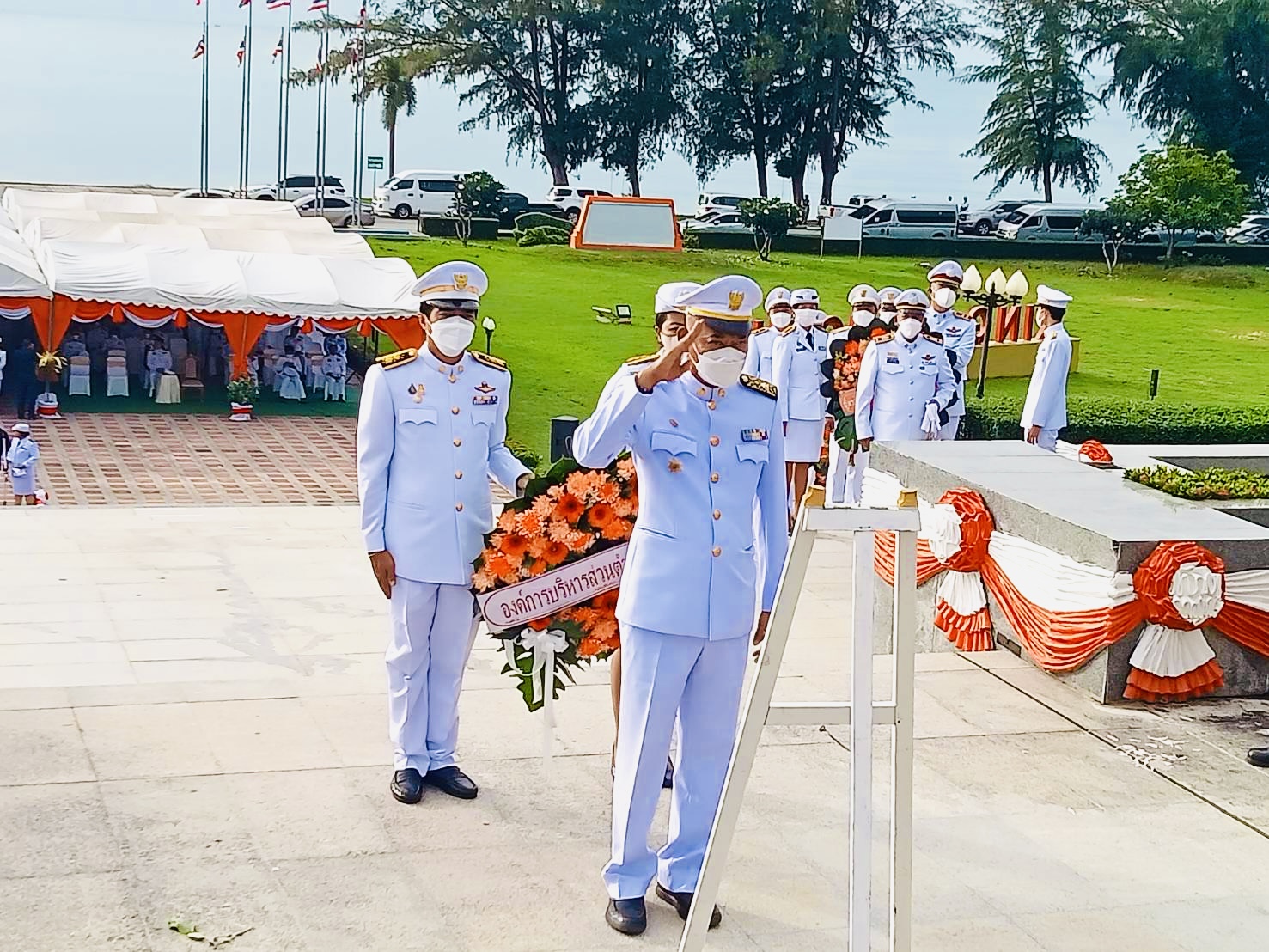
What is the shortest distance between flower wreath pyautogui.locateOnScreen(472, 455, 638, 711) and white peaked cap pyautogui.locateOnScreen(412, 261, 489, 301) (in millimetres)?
646

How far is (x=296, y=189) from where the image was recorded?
48406 millimetres

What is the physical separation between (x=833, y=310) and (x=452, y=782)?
24792mm

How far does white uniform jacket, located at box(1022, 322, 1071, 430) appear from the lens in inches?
466

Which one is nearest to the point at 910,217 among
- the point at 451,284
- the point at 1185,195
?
the point at 1185,195

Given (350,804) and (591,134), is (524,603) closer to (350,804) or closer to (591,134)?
(350,804)

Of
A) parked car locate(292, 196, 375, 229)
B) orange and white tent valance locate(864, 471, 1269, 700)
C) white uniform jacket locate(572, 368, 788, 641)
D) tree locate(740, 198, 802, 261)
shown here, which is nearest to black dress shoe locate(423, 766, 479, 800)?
white uniform jacket locate(572, 368, 788, 641)

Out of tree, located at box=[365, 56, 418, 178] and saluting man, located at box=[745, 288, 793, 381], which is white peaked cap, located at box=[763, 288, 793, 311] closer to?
saluting man, located at box=[745, 288, 793, 381]

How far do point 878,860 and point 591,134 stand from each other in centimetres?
Result: 5005

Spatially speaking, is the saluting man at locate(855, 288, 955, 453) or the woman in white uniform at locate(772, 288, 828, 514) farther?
the woman in white uniform at locate(772, 288, 828, 514)

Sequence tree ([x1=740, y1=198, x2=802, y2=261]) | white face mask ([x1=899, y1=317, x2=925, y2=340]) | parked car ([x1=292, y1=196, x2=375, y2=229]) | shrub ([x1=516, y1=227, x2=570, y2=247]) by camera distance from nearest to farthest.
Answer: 1. white face mask ([x1=899, y1=317, x2=925, y2=340])
2. shrub ([x1=516, y1=227, x2=570, y2=247])
3. tree ([x1=740, y1=198, x2=802, y2=261])
4. parked car ([x1=292, y1=196, x2=375, y2=229])

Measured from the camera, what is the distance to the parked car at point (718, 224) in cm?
4062

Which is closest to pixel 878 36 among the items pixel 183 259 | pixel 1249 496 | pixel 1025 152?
pixel 1025 152

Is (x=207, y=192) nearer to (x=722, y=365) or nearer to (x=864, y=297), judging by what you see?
(x=864, y=297)

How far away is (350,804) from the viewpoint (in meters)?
5.10
